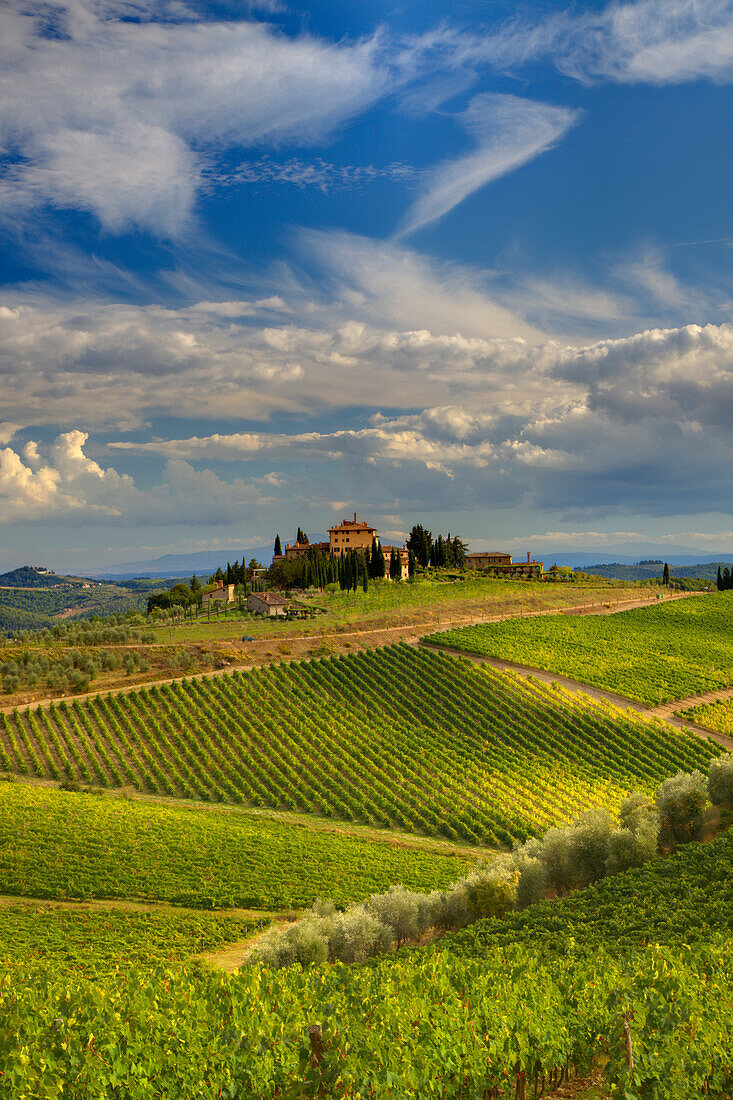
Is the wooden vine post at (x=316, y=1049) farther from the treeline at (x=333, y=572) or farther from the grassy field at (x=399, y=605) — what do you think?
the treeline at (x=333, y=572)

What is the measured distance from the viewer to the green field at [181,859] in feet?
97.8

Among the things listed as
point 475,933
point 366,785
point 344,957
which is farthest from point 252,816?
point 475,933

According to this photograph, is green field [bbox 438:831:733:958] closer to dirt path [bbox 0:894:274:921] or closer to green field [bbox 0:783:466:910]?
green field [bbox 0:783:466:910]

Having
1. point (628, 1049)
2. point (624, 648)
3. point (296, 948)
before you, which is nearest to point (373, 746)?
point (296, 948)

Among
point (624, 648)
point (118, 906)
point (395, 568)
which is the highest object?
point (395, 568)

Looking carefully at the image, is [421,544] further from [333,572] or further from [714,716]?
[714,716]

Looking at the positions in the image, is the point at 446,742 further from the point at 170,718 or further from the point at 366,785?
the point at 170,718

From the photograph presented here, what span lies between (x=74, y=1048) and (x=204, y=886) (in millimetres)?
20358

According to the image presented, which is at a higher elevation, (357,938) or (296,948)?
(296,948)

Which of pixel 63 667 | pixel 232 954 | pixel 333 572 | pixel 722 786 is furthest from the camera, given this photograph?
pixel 333 572

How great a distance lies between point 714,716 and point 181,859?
168 ft

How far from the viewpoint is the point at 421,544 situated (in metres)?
138

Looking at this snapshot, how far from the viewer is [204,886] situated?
30266 millimetres

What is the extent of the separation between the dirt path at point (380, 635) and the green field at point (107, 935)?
102ft
